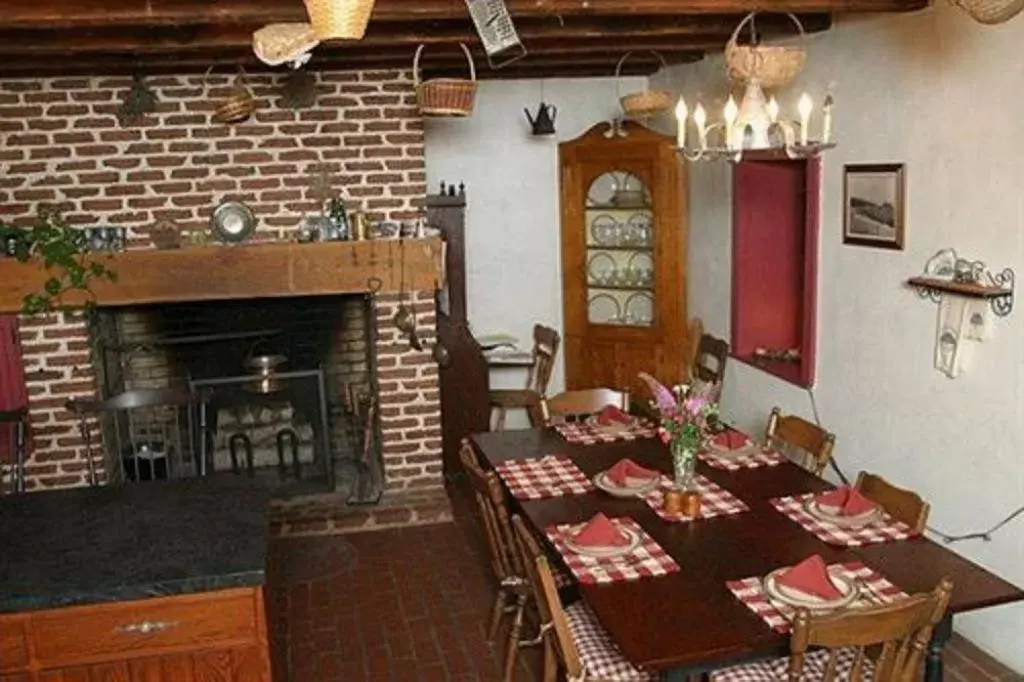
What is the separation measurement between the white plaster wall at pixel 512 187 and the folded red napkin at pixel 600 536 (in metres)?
3.78

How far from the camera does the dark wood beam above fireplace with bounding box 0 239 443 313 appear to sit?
4.86 m

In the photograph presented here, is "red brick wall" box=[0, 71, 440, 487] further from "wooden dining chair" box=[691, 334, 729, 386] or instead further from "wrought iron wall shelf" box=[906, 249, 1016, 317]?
"wrought iron wall shelf" box=[906, 249, 1016, 317]

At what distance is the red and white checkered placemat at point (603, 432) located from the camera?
13.6 ft

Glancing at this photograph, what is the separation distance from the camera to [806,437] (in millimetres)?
3785

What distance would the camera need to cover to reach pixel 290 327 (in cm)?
572

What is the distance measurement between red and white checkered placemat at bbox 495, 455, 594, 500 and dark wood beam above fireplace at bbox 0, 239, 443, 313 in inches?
65.9

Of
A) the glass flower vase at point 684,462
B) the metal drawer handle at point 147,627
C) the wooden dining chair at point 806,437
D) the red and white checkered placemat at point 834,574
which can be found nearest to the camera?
the metal drawer handle at point 147,627

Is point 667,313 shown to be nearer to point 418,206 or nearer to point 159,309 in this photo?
point 418,206

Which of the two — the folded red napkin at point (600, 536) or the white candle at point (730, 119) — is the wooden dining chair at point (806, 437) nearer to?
the folded red napkin at point (600, 536)

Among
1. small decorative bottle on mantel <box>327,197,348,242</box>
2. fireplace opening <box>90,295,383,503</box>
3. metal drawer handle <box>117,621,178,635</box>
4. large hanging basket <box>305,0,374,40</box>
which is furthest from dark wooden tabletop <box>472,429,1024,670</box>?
fireplace opening <box>90,295,383,503</box>

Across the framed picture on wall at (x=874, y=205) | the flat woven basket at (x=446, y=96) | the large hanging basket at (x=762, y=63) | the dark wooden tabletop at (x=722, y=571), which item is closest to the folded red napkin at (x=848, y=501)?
the dark wooden tabletop at (x=722, y=571)

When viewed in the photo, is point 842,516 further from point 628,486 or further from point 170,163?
point 170,163

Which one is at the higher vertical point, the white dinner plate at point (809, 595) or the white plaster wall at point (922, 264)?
the white plaster wall at point (922, 264)

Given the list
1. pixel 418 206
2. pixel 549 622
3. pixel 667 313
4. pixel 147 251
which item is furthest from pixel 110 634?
pixel 667 313
